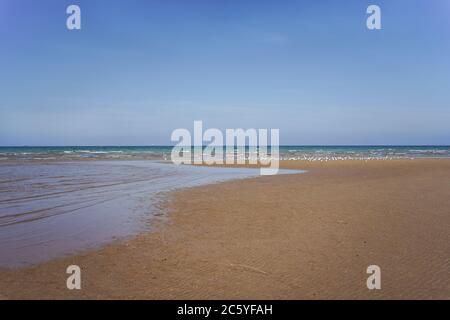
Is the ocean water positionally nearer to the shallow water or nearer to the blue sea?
the blue sea

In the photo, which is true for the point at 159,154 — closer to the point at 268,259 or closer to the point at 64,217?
the point at 64,217

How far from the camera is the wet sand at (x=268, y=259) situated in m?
4.42

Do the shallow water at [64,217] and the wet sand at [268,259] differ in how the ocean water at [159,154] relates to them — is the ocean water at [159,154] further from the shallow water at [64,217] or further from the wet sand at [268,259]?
the wet sand at [268,259]

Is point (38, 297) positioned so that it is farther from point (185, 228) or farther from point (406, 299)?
point (406, 299)

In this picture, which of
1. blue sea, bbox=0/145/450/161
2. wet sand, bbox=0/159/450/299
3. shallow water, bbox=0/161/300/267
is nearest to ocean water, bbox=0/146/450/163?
blue sea, bbox=0/145/450/161

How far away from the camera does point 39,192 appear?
484 inches

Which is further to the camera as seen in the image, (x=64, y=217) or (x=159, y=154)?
Result: (x=159, y=154)

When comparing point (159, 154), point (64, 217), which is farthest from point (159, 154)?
point (64, 217)

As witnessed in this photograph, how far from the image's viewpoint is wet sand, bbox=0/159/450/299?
4418mm

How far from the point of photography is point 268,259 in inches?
219

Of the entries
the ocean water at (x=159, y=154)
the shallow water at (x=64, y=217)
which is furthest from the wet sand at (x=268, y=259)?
the ocean water at (x=159, y=154)

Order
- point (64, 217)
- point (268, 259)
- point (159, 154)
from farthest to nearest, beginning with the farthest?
point (159, 154)
point (64, 217)
point (268, 259)
